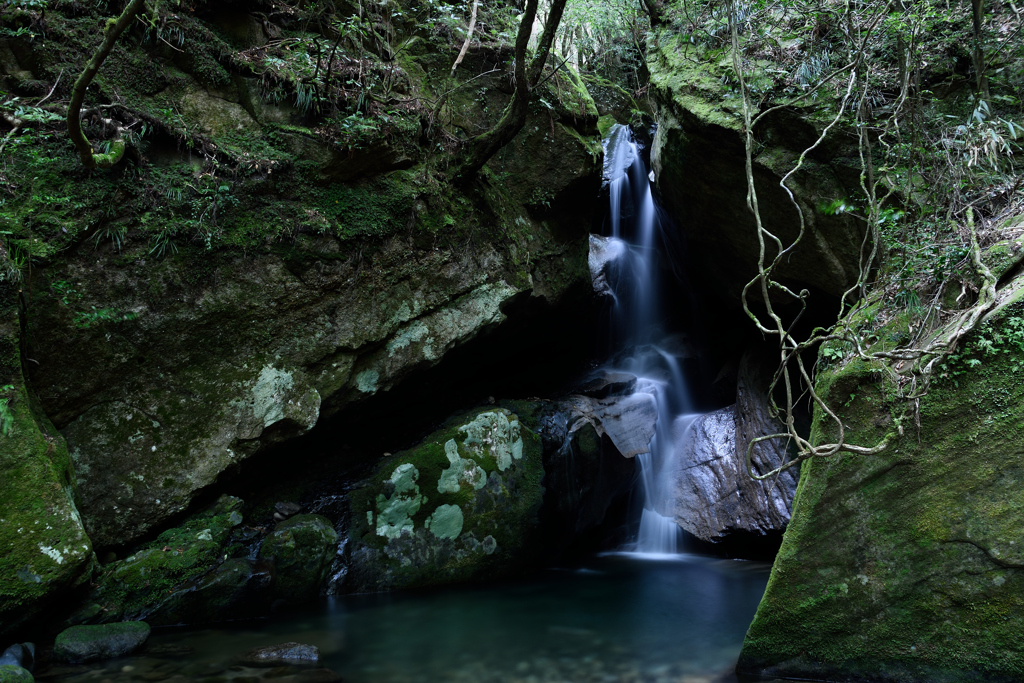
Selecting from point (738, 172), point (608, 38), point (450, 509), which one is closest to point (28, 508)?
point (450, 509)

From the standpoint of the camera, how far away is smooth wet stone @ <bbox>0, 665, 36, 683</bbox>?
121 inches

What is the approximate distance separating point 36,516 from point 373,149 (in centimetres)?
413

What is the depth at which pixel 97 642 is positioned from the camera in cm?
381

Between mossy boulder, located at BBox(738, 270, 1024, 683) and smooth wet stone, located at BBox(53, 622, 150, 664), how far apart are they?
4.03 meters

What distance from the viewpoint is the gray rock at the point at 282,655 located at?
12.5 ft

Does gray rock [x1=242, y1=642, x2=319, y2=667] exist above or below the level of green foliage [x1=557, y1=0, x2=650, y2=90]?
below

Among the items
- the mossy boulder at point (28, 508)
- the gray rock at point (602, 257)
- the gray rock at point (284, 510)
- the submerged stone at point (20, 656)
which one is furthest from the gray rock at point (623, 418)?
the submerged stone at point (20, 656)

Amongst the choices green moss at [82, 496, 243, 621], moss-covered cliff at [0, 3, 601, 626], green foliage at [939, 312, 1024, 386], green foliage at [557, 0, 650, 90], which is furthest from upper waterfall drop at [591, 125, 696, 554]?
green moss at [82, 496, 243, 621]

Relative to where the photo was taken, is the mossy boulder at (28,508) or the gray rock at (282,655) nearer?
the mossy boulder at (28,508)

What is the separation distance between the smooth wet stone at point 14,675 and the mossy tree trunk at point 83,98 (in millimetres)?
3634

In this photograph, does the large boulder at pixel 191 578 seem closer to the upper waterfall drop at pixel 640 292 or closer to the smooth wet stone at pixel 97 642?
the smooth wet stone at pixel 97 642

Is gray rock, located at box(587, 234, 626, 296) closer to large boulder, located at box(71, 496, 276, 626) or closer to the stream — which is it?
the stream

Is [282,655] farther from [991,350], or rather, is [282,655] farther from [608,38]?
[608,38]

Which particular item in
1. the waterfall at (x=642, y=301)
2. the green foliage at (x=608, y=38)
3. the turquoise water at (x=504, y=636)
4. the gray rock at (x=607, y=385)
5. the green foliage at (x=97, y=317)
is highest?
the green foliage at (x=608, y=38)
